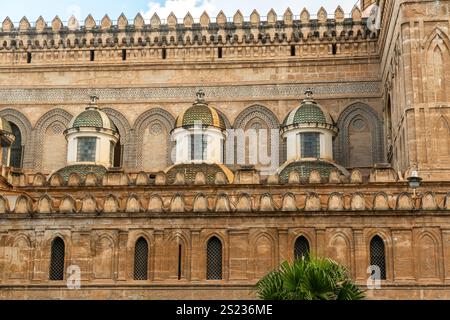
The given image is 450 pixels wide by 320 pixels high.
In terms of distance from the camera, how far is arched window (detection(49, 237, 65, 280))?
70.2 feet

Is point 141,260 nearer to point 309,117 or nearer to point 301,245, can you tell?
point 301,245

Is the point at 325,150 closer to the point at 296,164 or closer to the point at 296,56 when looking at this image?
the point at 296,164

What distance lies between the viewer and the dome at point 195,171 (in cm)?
→ 2502

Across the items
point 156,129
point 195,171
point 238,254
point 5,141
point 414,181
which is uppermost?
point 156,129

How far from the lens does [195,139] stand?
26.8m

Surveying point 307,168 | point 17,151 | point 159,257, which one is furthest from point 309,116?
point 17,151

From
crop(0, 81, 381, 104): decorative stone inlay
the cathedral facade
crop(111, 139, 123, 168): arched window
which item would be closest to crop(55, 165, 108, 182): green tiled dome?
the cathedral facade

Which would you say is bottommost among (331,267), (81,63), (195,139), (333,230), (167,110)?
(331,267)

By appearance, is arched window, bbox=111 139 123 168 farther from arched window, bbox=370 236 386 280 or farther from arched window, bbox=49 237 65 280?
arched window, bbox=370 236 386 280

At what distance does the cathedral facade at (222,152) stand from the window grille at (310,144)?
5 centimetres

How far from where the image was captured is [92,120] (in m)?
27.7

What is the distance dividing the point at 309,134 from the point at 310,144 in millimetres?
336

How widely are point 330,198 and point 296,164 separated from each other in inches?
190

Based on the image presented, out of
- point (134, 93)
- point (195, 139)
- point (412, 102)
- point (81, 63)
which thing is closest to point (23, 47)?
point (81, 63)
